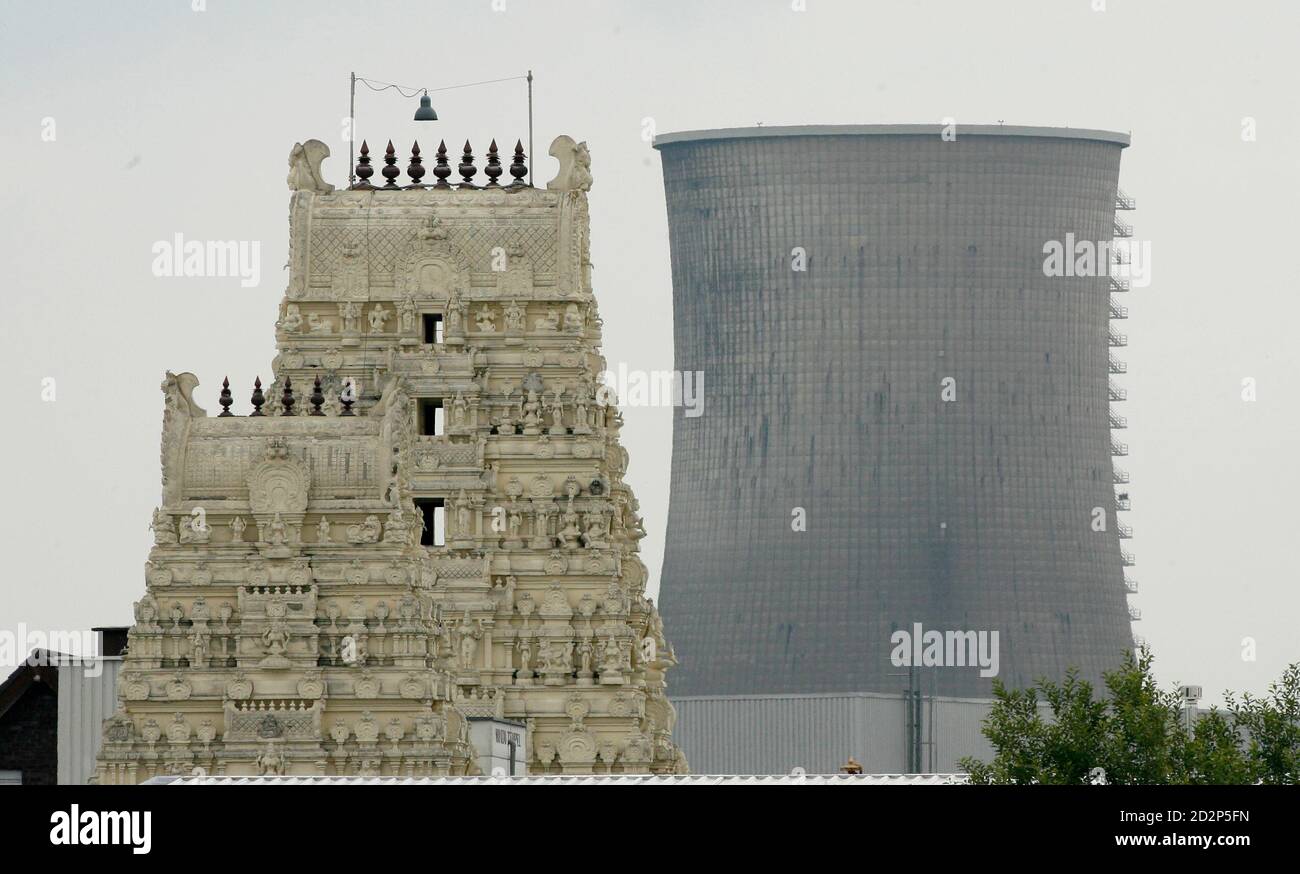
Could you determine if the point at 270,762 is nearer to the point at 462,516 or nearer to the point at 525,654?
the point at 525,654

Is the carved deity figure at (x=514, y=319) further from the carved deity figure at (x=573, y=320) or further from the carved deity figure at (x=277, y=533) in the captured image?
the carved deity figure at (x=277, y=533)

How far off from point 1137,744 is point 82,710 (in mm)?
45410

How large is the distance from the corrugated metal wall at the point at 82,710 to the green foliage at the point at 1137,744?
40652 mm

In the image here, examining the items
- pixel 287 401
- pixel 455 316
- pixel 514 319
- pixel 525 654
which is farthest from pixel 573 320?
pixel 287 401

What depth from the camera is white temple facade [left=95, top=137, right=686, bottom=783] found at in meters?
112

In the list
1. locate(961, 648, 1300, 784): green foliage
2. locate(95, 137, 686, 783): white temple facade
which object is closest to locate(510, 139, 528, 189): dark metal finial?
locate(95, 137, 686, 783): white temple facade

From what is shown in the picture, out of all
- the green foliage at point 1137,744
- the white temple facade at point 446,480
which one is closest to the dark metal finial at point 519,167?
the white temple facade at point 446,480

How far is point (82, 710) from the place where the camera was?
123312 mm

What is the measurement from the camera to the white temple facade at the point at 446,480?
369 ft

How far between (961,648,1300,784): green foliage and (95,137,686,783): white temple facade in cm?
2759

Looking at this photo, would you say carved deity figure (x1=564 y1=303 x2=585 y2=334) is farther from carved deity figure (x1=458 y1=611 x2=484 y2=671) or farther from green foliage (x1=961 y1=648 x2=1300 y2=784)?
green foliage (x1=961 y1=648 x2=1300 y2=784)
